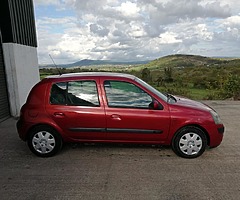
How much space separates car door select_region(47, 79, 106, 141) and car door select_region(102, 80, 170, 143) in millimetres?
174

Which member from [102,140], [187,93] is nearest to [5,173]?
[102,140]

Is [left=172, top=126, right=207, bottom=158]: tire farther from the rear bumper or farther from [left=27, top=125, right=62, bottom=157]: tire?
the rear bumper

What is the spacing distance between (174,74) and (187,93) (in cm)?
610

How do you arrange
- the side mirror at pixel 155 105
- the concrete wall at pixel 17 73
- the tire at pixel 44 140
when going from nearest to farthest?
the side mirror at pixel 155 105, the tire at pixel 44 140, the concrete wall at pixel 17 73

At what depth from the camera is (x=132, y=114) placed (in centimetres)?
406

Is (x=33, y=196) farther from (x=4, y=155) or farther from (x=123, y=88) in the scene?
(x=123, y=88)

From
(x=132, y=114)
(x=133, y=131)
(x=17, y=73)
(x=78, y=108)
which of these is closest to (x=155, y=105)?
(x=132, y=114)

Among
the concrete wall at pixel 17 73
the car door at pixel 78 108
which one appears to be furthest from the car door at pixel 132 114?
the concrete wall at pixel 17 73

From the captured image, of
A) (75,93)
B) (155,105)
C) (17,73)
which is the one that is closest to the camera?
(155,105)

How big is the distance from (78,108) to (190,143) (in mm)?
2244

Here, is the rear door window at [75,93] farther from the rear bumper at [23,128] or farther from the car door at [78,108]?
the rear bumper at [23,128]

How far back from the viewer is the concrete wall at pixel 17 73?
731cm

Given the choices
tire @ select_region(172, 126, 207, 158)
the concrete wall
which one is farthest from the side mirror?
the concrete wall

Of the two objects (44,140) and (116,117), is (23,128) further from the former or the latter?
(116,117)
